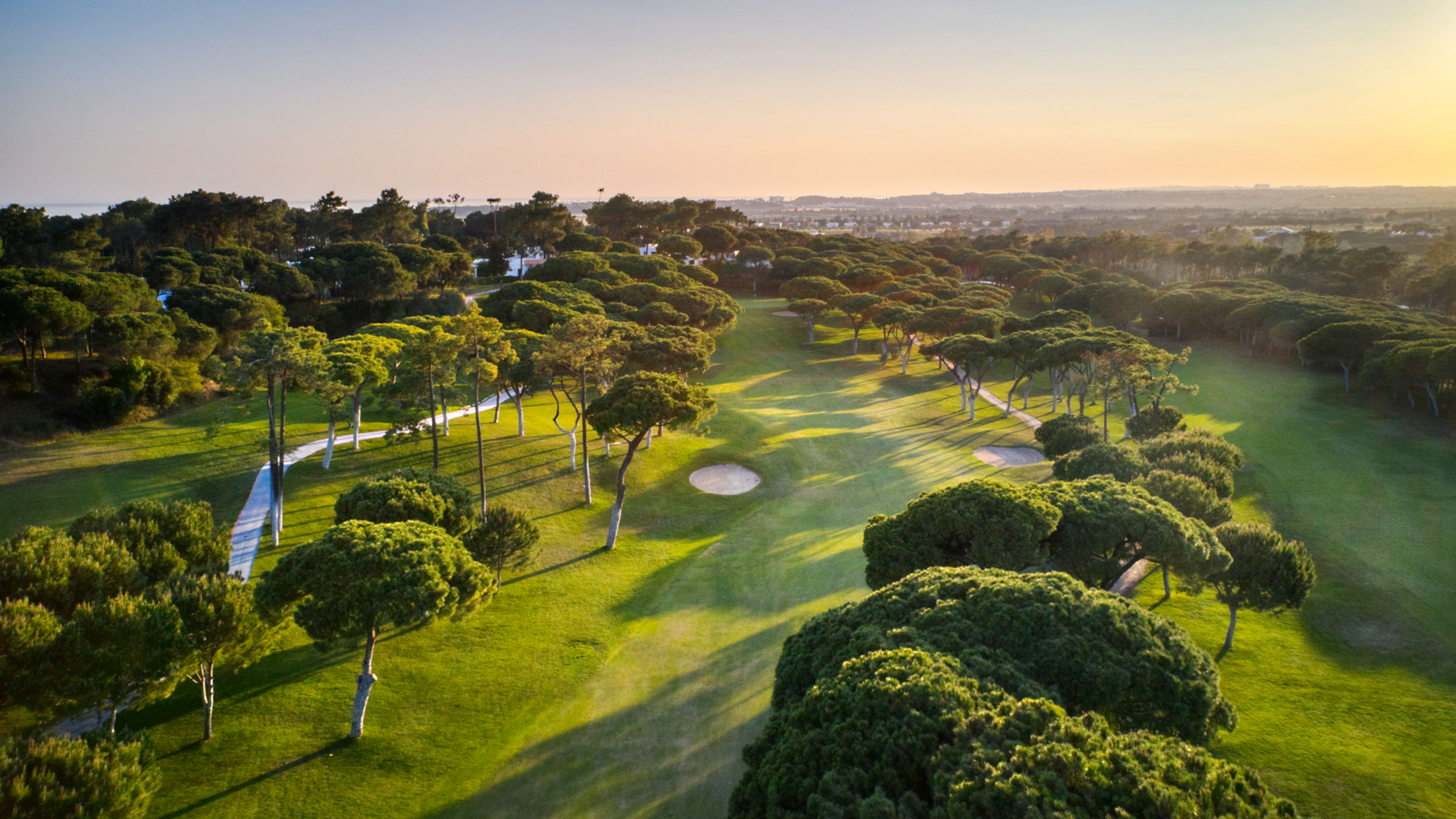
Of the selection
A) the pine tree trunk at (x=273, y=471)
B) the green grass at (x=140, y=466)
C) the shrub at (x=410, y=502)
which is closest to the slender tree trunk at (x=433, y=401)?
the shrub at (x=410, y=502)

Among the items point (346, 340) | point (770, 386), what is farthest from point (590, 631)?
point (770, 386)

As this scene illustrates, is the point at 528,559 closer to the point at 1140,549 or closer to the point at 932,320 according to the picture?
the point at 1140,549

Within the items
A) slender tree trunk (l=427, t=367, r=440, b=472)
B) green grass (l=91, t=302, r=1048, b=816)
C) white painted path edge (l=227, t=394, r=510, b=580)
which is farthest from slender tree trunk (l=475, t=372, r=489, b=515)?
slender tree trunk (l=427, t=367, r=440, b=472)

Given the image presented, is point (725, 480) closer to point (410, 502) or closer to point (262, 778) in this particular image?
point (410, 502)

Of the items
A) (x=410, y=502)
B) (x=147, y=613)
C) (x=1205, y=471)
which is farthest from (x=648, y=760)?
(x=1205, y=471)

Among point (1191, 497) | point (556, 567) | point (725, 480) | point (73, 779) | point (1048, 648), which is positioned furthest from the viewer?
point (725, 480)

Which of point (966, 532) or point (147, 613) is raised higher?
point (147, 613)

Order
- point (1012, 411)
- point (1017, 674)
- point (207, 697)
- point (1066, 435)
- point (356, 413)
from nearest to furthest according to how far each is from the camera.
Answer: point (1017, 674)
point (207, 697)
point (356, 413)
point (1066, 435)
point (1012, 411)

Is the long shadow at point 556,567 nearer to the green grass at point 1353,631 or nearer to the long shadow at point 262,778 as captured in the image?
the long shadow at point 262,778
